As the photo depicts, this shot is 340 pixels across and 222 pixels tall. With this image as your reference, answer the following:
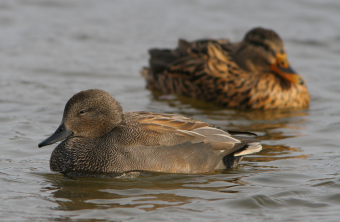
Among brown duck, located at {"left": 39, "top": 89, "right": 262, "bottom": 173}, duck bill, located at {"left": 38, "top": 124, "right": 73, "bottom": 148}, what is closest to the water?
brown duck, located at {"left": 39, "top": 89, "right": 262, "bottom": 173}

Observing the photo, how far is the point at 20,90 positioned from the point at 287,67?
5993mm

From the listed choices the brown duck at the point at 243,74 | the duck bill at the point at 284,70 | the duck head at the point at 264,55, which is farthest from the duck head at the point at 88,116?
the duck bill at the point at 284,70

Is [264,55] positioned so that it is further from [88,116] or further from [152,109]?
[88,116]

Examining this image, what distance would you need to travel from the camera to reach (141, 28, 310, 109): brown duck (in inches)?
466

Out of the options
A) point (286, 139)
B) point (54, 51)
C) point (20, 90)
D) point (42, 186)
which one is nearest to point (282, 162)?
point (286, 139)

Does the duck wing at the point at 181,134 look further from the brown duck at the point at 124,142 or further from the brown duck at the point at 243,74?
the brown duck at the point at 243,74

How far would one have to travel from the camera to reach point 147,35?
56.1 feet

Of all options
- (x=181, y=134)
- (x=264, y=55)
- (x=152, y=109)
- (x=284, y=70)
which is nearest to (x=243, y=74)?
(x=264, y=55)

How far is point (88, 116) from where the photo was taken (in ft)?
25.3

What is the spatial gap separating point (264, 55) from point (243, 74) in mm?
624

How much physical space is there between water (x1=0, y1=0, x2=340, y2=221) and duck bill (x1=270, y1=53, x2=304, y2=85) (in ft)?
2.48

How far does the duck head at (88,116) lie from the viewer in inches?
301

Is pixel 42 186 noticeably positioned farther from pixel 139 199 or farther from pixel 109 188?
pixel 139 199

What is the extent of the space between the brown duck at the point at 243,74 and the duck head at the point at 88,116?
4709 millimetres
